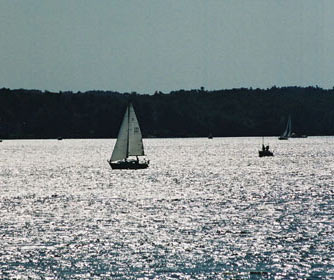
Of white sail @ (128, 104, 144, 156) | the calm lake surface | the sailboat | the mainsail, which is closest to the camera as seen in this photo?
the calm lake surface

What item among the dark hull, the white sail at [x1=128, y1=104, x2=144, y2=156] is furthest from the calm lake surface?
the dark hull

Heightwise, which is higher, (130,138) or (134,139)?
(130,138)

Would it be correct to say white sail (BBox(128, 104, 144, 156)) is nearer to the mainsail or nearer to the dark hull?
the mainsail

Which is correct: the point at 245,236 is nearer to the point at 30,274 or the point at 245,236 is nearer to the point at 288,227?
the point at 288,227

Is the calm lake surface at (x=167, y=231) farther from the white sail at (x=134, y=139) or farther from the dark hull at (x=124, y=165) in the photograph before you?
the dark hull at (x=124, y=165)

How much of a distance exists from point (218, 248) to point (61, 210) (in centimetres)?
3175

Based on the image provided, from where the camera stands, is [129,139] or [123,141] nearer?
[129,139]

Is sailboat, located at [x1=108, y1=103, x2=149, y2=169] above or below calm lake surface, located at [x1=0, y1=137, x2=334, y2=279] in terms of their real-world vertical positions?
above

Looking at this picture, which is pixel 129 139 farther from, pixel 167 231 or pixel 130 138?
pixel 167 231

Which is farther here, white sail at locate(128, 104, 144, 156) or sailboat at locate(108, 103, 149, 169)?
white sail at locate(128, 104, 144, 156)

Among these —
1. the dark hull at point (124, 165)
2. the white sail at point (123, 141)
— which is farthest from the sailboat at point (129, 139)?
the dark hull at point (124, 165)

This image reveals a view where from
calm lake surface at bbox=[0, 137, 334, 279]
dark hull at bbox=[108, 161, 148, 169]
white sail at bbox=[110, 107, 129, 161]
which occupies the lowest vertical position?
calm lake surface at bbox=[0, 137, 334, 279]

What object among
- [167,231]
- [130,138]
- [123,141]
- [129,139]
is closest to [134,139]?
[130,138]

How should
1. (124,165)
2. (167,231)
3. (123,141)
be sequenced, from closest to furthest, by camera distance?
1. (167,231)
2. (123,141)
3. (124,165)
